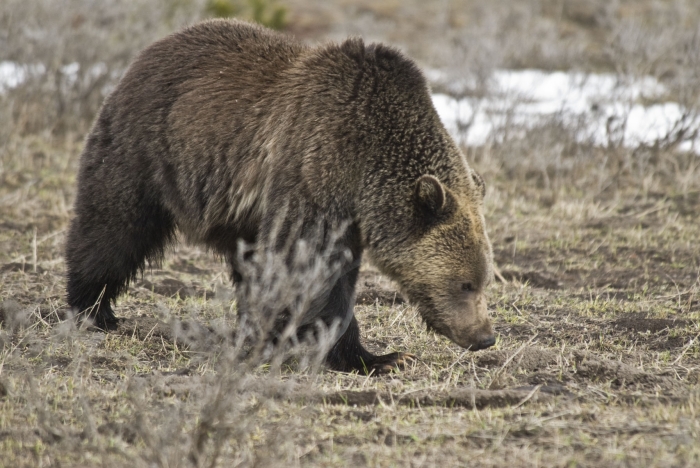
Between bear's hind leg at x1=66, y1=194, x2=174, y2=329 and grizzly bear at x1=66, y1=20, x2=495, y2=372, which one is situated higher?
grizzly bear at x1=66, y1=20, x2=495, y2=372

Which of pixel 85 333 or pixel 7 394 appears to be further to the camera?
pixel 85 333

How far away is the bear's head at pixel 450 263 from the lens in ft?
16.2

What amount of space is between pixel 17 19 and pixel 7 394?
317 inches

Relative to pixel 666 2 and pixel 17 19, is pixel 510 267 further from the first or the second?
pixel 666 2

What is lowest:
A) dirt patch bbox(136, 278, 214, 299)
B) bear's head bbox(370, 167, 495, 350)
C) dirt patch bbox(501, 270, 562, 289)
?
dirt patch bbox(136, 278, 214, 299)

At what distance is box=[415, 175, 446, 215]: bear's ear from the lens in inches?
190

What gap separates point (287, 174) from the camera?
16.3 feet

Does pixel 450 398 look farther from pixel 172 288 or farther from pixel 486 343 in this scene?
pixel 172 288

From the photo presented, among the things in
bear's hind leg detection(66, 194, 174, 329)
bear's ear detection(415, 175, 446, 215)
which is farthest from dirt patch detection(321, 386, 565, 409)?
bear's hind leg detection(66, 194, 174, 329)

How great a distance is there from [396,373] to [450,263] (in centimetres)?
67

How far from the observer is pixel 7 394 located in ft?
13.6

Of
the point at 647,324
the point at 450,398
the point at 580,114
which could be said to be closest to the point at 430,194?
the point at 450,398

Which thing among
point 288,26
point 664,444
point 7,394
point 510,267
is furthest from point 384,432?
point 288,26

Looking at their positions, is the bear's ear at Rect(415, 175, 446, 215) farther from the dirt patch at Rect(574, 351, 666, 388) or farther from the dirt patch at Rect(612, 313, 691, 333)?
the dirt patch at Rect(612, 313, 691, 333)
